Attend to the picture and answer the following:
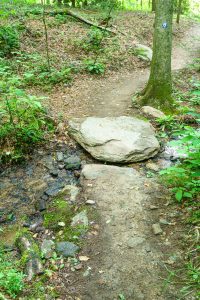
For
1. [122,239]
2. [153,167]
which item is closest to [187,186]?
[153,167]

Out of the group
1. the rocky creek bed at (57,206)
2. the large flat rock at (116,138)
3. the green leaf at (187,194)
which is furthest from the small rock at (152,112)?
the green leaf at (187,194)

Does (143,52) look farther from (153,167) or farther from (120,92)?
(153,167)

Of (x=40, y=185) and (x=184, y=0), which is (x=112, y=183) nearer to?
(x=40, y=185)

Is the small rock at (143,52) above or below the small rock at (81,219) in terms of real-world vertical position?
above

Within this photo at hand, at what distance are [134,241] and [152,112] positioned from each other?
431 centimetres

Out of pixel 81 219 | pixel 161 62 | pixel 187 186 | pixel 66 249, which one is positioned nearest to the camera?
pixel 66 249

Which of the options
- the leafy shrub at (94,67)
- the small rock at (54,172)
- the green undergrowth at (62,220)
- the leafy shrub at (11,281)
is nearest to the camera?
the leafy shrub at (11,281)

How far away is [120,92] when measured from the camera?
9.61 m

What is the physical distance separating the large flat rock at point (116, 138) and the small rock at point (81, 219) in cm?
156

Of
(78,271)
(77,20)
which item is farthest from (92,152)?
(77,20)

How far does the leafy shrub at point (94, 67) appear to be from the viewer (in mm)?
10828

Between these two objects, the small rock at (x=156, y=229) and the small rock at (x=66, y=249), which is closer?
the small rock at (x=66, y=249)

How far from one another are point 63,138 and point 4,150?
Answer: 1.34 m

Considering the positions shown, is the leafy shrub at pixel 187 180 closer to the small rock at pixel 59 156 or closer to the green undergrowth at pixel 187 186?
the green undergrowth at pixel 187 186
